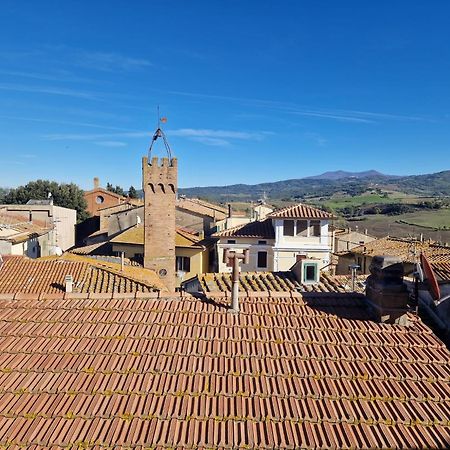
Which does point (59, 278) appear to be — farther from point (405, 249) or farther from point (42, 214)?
point (42, 214)

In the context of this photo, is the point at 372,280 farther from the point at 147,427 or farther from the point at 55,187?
the point at 55,187

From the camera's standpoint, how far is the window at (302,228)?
3122 cm

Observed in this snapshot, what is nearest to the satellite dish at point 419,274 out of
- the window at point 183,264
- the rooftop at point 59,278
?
the rooftop at point 59,278

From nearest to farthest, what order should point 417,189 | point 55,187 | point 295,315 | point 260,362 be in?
point 260,362
point 295,315
point 55,187
point 417,189

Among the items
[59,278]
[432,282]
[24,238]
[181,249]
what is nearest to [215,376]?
[432,282]

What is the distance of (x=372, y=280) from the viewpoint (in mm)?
7242

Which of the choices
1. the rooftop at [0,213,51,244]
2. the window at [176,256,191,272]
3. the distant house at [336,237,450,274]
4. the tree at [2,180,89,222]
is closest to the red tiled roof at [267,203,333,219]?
the distant house at [336,237,450,274]

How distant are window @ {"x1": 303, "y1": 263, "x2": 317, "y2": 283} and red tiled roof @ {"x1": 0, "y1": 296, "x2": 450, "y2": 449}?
5.88m

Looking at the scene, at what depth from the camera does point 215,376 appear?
543cm

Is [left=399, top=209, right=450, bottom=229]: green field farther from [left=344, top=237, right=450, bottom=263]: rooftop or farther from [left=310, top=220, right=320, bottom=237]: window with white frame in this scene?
[left=310, top=220, right=320, bottom=237]: window with white frame

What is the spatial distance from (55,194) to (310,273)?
2064 inches

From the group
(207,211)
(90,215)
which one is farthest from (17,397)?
(90,215)

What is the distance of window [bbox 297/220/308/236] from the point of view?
31.2 metres

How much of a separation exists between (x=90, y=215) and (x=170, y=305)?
185 feet
